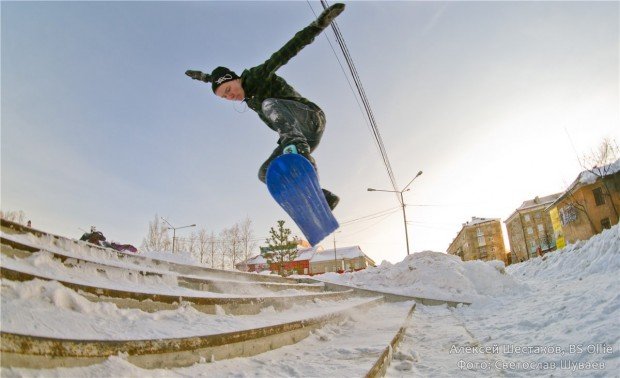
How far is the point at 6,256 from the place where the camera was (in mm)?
2316

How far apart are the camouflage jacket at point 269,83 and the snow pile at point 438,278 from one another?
768 cm

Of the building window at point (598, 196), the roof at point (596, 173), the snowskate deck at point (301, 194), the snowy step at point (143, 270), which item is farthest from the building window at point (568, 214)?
the snowskate deck at point (301, 194)

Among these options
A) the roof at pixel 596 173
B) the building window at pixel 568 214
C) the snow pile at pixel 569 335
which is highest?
the roof at pixel 596 173

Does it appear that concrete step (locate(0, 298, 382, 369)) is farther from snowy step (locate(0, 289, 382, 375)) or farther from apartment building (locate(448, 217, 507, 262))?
apartment building (locate(448, 217, 507, 262))

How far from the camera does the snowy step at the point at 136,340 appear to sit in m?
1.50

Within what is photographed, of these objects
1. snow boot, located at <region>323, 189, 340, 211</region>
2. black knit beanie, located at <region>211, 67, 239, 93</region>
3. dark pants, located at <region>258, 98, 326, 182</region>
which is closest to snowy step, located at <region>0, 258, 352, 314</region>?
snow boot, located at <region>323, 189, 340, 211</region>

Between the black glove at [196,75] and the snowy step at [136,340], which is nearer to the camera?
the snowy step at [136,340]

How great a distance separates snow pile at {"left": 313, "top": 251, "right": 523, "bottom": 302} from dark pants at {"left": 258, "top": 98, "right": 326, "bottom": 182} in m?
7.38

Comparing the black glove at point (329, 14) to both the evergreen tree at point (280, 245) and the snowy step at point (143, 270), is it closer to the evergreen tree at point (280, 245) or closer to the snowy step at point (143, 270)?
the snowy step at point (143, 270)

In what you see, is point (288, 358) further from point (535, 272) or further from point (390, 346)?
point (535, 272)

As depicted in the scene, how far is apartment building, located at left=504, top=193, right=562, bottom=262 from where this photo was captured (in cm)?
5259

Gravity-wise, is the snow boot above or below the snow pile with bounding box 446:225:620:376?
above

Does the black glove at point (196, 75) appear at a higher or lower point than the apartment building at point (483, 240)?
lower

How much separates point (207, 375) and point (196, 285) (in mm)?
1985
